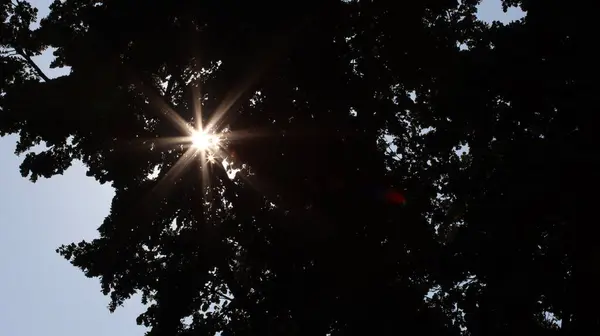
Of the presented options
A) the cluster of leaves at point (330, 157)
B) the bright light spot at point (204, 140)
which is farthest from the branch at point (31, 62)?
the bright light spot at point (204, 140)

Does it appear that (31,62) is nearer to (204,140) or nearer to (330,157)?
(204,140)

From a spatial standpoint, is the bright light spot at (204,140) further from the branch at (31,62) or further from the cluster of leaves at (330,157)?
the branch at (31,62)

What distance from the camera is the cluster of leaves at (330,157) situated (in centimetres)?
971

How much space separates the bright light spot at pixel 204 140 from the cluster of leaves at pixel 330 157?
425mm

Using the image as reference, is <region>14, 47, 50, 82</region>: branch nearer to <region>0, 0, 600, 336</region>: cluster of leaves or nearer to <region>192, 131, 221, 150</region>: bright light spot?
<region>0, 0, 600, 336</region>: cluster of leaves

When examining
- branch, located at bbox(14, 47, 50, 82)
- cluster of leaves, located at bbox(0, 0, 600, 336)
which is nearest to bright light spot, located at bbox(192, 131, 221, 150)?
cluster of leaves, located at bbox(0, 0, 600, 336)

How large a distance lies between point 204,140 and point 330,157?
3.70 m

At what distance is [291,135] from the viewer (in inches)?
475

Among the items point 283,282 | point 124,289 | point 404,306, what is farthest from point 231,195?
point 404,306

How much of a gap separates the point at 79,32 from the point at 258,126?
18.2 ft

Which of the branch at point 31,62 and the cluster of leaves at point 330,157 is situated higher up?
the branch at point 31,62

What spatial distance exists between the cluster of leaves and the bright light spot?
43 cm

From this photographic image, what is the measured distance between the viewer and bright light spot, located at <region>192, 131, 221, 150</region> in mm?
13055

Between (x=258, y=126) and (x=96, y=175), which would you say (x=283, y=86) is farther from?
(x=96, y=175)
